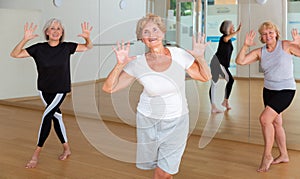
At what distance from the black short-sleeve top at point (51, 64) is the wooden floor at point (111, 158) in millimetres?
390

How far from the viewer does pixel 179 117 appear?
2254 millimetres

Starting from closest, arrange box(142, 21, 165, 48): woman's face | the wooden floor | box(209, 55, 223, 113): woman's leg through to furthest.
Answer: box(142, 21, 165, 48): woman's face, the wooden floor, box(209, 55, 223, 113): woman's leg

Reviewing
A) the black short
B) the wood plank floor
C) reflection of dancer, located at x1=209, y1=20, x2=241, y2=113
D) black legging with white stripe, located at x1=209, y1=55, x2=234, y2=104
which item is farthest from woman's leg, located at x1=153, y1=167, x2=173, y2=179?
reflection of dancer, located at x1=209, y1=20, x2=241, y2=113

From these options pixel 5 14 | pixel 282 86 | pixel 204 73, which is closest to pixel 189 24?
pixel 282 86

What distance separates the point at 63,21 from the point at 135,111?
3781 mm

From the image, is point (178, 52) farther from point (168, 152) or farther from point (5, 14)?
point (5, 14)

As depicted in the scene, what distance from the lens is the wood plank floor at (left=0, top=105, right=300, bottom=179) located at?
323cm

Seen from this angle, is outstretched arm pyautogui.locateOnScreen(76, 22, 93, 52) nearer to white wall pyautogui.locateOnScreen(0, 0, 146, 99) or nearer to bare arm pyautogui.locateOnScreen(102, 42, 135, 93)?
white wall pyautogui.locateOnScreen(0, 0, 146, 99)

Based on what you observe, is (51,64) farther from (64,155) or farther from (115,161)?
(115,161)

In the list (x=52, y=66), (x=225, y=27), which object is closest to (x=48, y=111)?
(x=52, y=66)

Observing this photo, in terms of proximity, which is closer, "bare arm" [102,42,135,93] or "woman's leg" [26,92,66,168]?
"bare arm" [102,42,135,93]

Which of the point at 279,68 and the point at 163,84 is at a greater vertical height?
the point at 279,68

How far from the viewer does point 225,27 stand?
4457 millimetres

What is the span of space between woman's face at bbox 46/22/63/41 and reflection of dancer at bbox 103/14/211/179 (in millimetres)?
1391
